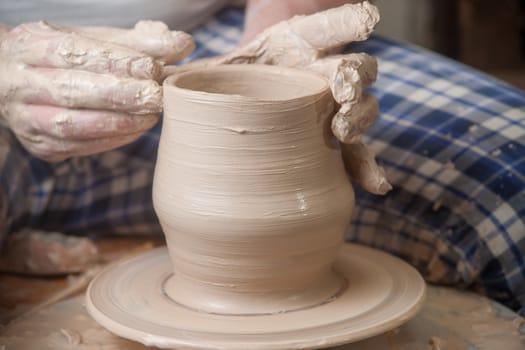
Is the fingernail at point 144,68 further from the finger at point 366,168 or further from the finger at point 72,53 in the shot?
the finger at point 366,168

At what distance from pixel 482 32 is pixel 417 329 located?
2.81m

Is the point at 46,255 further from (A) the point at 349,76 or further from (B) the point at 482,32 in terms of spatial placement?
(B) the point at 482,32

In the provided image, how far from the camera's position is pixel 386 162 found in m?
1.74

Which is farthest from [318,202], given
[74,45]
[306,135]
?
[74,45]

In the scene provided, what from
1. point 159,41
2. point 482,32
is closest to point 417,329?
point 159,41

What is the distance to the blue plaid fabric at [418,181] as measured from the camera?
159 cm

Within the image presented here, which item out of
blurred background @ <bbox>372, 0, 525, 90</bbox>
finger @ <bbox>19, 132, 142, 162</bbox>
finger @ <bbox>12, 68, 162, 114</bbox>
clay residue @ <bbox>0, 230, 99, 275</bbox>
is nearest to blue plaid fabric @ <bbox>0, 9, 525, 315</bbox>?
clay residue @ <bbox>0, 230, 99, 275</bbox>

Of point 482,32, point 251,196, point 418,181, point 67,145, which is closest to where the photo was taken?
point 251,196

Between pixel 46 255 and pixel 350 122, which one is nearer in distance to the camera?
pixel 350 122

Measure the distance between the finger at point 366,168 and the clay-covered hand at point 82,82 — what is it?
0.32 m

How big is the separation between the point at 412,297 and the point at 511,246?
36 cm

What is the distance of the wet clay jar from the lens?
1192 millimetres

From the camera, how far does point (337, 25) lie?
1275mm

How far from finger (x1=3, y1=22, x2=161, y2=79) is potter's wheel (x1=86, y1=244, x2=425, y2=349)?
1.14 feet
